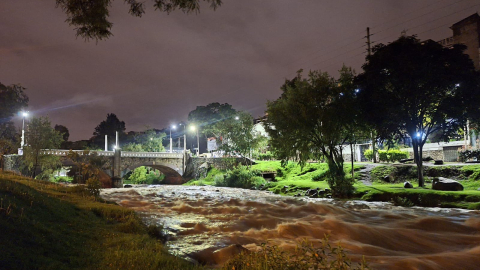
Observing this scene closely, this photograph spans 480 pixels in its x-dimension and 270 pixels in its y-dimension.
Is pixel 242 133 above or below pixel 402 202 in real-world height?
above

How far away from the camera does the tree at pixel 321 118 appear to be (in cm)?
2162

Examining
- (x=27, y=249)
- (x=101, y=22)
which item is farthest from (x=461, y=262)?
(x=101, y=22)

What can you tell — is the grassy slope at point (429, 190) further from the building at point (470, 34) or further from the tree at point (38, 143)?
the tree at point (38, 143)

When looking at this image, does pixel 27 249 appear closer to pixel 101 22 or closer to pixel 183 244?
pixel 183 244

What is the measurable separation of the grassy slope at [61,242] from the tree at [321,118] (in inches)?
657

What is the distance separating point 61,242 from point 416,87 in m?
22.8

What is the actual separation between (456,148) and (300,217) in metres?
29.3

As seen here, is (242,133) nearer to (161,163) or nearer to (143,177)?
(161,163)

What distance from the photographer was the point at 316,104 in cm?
2208

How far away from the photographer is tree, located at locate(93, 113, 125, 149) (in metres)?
100

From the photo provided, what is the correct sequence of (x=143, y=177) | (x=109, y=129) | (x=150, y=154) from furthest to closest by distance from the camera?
(x=109, y=129)
(x=143, y=177)
(x=150, y=154)

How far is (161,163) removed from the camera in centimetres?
5381

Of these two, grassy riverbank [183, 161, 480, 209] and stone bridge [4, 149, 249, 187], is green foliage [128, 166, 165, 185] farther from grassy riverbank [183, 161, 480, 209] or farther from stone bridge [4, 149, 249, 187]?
grassy riverbank [183, 161, 480, 209]

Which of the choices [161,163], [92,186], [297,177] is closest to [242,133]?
[297,177]
